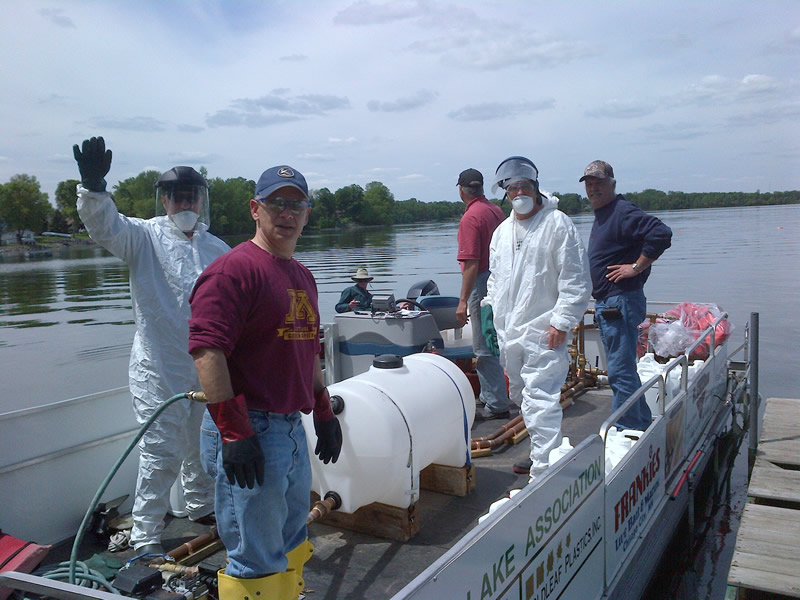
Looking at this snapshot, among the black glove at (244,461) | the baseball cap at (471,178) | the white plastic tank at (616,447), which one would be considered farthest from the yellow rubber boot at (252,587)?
the baseball cap at (471,178)

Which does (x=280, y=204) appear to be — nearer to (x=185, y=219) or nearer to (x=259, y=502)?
(x=259, y=502)

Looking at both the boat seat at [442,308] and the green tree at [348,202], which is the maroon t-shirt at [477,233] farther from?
the green tree at [348,202]

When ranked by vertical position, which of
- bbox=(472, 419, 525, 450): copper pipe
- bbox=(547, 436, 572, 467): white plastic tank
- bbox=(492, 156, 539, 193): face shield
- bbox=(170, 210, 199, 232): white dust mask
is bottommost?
bbox=(472, 419, 525, 450): copper pipe

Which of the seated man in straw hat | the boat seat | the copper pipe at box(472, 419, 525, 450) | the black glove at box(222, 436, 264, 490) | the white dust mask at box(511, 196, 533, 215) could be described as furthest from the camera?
the seated man in straw hat

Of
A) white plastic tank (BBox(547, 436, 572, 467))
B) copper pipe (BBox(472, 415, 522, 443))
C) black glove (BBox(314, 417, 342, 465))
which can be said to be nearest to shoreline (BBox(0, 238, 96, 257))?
copper pipe (BBox(472, 415, 522, 443))

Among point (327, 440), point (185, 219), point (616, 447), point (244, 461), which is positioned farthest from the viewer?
point (616, 447)

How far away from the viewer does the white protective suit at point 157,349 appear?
11.0 ft

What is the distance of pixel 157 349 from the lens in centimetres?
340

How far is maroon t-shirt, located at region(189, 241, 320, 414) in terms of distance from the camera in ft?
6.73

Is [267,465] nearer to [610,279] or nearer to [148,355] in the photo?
[148,355]

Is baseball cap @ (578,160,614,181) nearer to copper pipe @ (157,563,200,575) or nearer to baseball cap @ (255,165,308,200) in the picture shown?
baseball cap @ (255,165,308,200)

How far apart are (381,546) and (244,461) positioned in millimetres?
1651

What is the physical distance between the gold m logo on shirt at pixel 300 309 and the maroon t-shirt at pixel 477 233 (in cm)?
297

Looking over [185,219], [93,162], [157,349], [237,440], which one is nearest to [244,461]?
[237,440]
